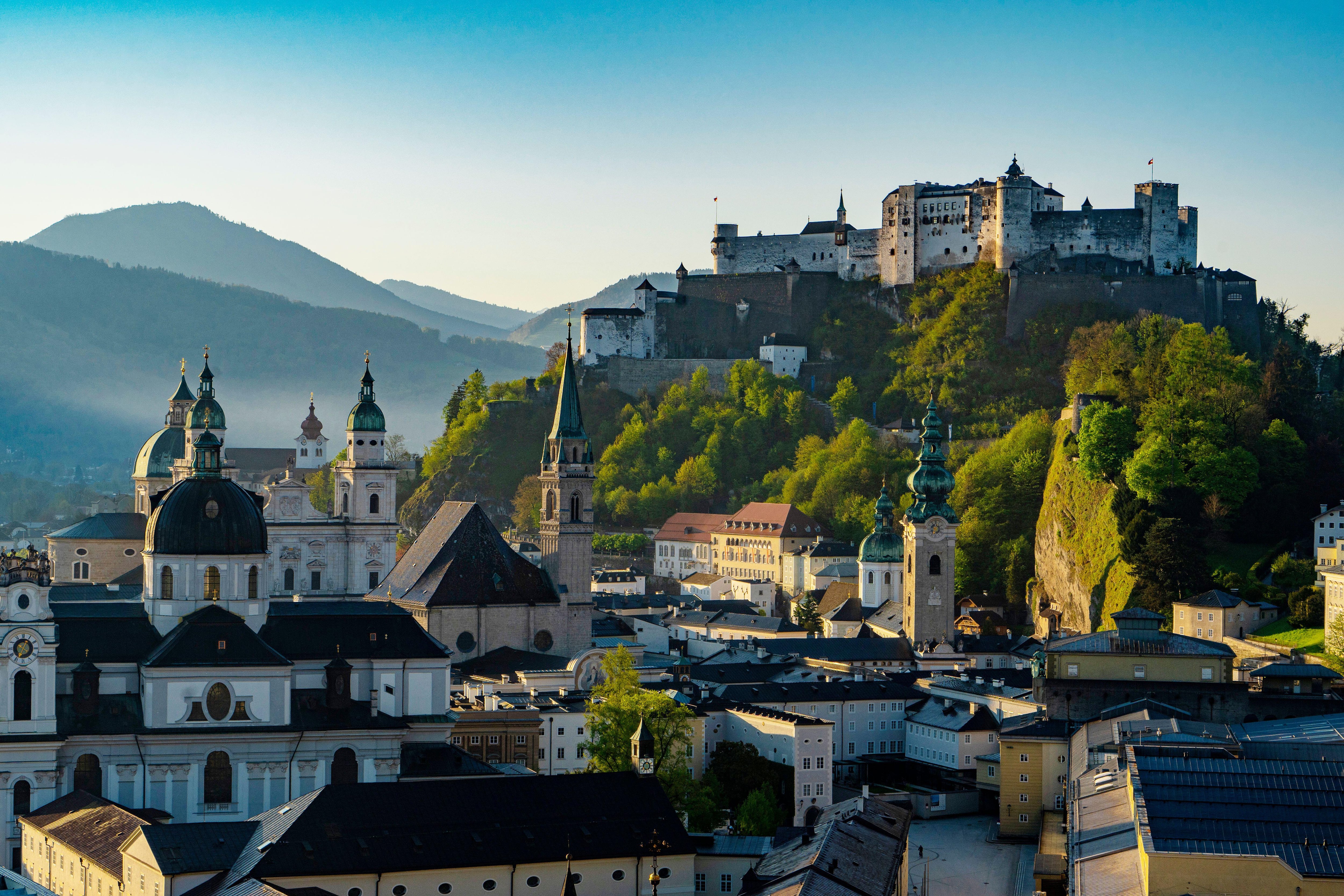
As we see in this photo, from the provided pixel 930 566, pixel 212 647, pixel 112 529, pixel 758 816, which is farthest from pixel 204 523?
pixel 930 566

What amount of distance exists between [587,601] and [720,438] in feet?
191

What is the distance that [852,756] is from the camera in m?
76.1

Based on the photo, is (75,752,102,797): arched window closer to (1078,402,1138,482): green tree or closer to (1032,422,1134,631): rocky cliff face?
(1032,422,1134,631): rocky cliff face

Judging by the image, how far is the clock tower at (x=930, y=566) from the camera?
94.1 meters

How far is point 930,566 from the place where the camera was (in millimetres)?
94688

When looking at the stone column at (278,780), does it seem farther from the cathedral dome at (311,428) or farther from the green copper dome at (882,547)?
the cathedral dome at (311,428)

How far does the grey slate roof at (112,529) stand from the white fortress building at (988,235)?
59.5 metres

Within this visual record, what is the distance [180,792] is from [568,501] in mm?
26475

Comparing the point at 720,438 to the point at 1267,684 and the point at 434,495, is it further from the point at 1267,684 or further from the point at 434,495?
the point at 1267,684

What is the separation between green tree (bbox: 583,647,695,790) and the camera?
57.3 metres

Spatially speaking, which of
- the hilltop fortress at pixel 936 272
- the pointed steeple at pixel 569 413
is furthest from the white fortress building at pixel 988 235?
the pointed steeple at pixel 569 413

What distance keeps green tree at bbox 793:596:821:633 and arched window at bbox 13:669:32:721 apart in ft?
181

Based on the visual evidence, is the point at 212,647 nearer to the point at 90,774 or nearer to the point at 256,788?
the point at 256,788

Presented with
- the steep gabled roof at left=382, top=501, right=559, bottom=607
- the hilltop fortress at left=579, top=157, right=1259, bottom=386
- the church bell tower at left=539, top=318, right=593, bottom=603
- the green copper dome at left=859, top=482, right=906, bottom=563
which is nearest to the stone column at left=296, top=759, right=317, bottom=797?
the steep gabled roof at left=382, top=501, right=559, bottom=607
